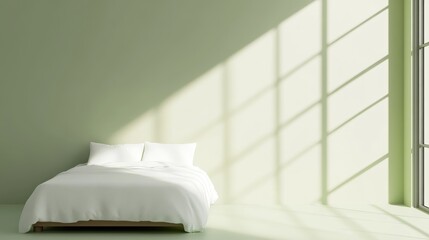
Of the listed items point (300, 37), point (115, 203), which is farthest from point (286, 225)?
point (300, 37)

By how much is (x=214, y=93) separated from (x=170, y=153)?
97 centimetres

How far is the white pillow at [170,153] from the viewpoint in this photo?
339 inches

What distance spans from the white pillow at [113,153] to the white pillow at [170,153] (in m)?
0.12

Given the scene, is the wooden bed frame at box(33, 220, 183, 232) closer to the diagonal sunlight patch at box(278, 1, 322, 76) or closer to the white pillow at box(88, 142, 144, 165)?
the white pillow at box(88, 142, 144, 165)

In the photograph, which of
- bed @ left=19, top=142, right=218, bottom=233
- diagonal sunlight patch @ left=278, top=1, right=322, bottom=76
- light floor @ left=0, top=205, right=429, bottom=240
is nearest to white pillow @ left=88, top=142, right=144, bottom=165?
light floor @ left=0, top=205, right=429, bottom=240

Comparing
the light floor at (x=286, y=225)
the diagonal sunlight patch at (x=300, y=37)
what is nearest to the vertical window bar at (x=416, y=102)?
the light floor at (x=286, y=225)

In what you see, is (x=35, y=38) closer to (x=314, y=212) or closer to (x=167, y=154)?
(x=167, y=154)

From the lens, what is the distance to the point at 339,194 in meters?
8.92

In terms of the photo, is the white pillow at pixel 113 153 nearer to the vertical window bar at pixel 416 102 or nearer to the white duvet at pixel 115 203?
the white duvet at pixel 115 203

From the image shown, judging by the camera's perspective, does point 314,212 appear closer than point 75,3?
Yes

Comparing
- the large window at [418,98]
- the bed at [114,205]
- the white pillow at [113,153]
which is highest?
the large window at [418,98]

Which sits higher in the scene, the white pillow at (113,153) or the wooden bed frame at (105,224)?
the white pillow at (113,153)

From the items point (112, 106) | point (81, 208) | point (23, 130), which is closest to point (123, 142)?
point (112, 106)

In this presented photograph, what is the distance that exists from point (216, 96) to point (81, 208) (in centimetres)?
289
